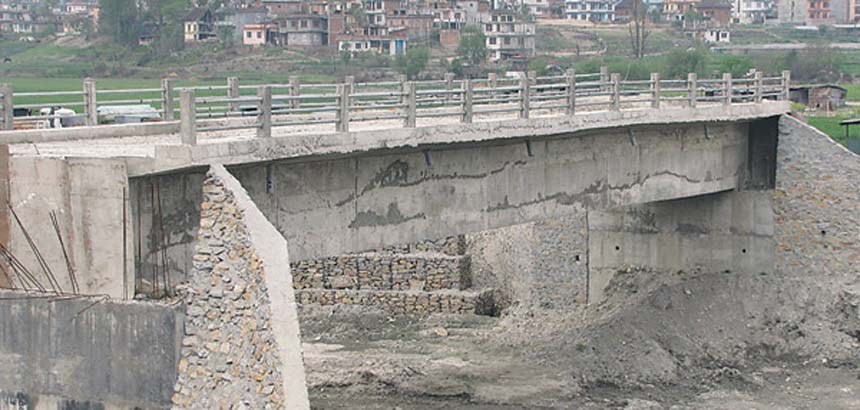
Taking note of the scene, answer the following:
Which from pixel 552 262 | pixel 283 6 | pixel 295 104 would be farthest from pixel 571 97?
pixel 283 6

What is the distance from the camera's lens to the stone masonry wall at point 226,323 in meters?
18.4

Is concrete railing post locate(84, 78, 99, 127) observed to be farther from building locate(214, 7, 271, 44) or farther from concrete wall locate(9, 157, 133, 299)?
building locate(214, 7, 271, 44)

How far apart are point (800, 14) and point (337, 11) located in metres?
72.5

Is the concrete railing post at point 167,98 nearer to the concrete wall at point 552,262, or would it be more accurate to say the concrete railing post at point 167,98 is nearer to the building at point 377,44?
the concrete wall at point 552,262

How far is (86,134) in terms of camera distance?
79.7 ft

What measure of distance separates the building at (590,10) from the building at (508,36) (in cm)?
4743

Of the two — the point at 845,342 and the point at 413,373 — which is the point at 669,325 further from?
the point at 413,373

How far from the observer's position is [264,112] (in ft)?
68.6

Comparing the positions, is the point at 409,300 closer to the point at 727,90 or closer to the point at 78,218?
the point at 727,90

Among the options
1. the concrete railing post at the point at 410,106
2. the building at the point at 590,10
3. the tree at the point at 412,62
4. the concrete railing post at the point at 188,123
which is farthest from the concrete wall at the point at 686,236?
the building at the point at 590,10

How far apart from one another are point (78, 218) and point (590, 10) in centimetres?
16498

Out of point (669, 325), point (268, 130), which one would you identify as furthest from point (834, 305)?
point (268, 130)

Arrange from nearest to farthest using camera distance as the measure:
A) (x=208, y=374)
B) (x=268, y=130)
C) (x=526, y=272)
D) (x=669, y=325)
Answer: (x=208, y=374) → (x=268, y=130) → (x=669, y=325) → (x=526, y=272)

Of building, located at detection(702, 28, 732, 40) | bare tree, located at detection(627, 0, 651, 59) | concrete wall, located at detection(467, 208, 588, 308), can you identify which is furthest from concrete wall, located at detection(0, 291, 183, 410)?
building, located at detection(702, 28, 732, 40)
